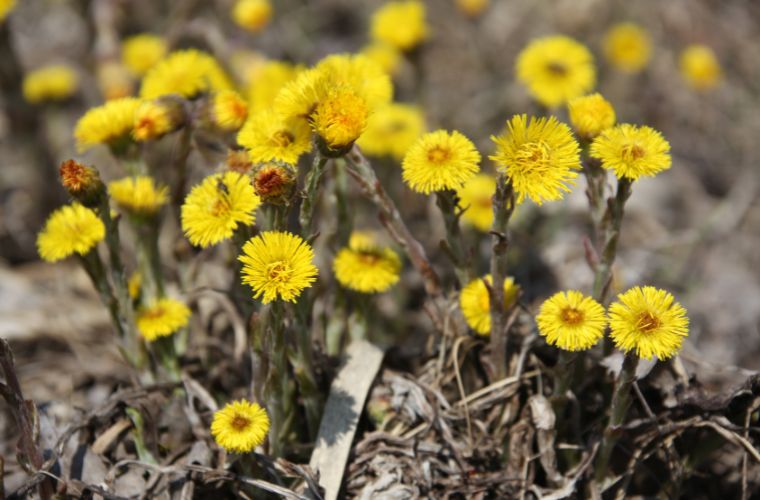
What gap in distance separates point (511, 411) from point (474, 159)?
78cm

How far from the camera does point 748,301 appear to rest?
3.29 m

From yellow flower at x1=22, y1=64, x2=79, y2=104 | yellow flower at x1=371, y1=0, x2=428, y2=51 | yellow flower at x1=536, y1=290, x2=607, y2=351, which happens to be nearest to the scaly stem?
yellow flower at x1=536, y1=290, x2=607, y2=351

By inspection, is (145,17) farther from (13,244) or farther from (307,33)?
(13,244)

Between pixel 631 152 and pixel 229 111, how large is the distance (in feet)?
3.81

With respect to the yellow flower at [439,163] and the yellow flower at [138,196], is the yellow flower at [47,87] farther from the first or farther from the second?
the yellow flower at [439,163]

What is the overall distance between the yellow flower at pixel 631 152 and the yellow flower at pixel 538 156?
0.36 feet

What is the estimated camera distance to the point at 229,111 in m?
2.10

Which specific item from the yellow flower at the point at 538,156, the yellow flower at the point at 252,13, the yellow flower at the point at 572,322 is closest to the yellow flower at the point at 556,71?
the yellow flower at the point at 538,156

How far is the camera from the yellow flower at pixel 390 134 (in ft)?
9.48

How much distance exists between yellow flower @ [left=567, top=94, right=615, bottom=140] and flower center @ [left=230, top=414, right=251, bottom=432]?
3.88 feet

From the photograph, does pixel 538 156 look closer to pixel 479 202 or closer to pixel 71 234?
pixel 479 202

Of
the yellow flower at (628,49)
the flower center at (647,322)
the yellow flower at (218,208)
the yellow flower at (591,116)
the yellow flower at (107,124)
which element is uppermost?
the yellow flower at (628,49)

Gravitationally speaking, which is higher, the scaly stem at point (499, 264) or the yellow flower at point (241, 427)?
the scaly stem at point (499, 264)

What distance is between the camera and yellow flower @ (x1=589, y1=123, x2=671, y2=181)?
171 cm
